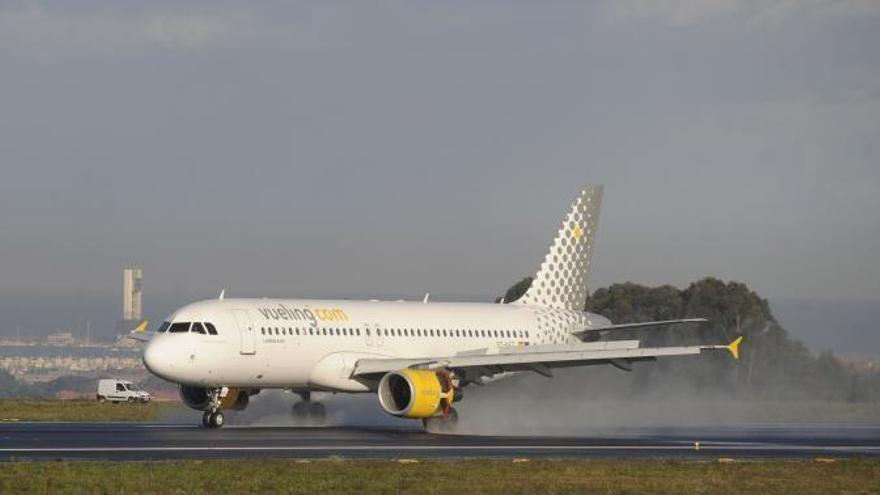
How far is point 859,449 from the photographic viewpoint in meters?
45.6

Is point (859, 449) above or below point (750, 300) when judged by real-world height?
below

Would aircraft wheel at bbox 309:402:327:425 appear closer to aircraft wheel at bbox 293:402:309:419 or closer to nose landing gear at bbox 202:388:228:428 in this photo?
aircraft wheel at bbox 293:402:309:419

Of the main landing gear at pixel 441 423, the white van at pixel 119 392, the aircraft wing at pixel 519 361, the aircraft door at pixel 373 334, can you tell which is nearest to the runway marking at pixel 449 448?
the aircraft wing at pixel 519 361

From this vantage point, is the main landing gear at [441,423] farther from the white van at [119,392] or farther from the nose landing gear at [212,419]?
the white van at [119,392]

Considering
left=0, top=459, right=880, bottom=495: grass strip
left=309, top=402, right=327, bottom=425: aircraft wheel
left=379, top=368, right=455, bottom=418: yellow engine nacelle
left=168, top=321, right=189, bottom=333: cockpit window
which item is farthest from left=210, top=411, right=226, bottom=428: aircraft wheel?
left=0, top=459, right=880, bottom=495: grass strip

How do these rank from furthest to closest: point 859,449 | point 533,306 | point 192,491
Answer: point 533,306, point 859,449, point 192,491

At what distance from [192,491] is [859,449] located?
23.8m

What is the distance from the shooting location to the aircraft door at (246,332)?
172 feet

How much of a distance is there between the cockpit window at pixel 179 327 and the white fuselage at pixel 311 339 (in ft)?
0.22

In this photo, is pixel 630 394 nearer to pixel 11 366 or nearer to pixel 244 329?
pixel 244 329

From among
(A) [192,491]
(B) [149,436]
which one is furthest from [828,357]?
(A) [192,491]

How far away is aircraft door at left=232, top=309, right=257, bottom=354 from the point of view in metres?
52.4

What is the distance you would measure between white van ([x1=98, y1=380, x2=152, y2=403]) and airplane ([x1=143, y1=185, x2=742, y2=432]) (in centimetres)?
4825

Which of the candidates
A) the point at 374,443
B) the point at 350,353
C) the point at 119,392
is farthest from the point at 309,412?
the point at 119,392
